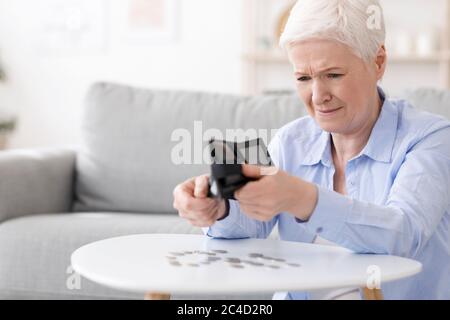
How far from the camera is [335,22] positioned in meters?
1.16

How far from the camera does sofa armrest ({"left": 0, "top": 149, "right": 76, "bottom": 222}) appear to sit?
7.34ft

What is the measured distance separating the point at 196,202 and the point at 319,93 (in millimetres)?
320

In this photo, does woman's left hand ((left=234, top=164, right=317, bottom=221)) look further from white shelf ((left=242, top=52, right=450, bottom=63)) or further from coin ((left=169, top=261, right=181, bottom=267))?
white shelf ((left=242, top=52, right=450, bottom=63))

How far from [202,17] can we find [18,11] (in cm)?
135

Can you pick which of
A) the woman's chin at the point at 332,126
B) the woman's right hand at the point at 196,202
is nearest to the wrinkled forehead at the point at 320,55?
the woman's chin at the point at 332,126

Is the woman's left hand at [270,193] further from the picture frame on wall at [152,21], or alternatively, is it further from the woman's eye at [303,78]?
the picture frame on wall at [152,21]

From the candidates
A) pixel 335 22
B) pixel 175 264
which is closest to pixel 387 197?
pixel 335 22

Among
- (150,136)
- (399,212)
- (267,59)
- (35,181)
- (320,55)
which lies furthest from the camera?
(267,59)

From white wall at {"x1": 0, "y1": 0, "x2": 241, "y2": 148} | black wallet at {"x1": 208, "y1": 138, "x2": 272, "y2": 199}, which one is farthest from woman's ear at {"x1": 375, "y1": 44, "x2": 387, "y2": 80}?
white wall at {"x1": 0, "y1": 0, "x2": 241, "y2": 148}

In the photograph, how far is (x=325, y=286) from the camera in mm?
898

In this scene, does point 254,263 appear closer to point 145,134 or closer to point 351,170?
point 351,170

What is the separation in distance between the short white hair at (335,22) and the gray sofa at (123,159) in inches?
41.6
